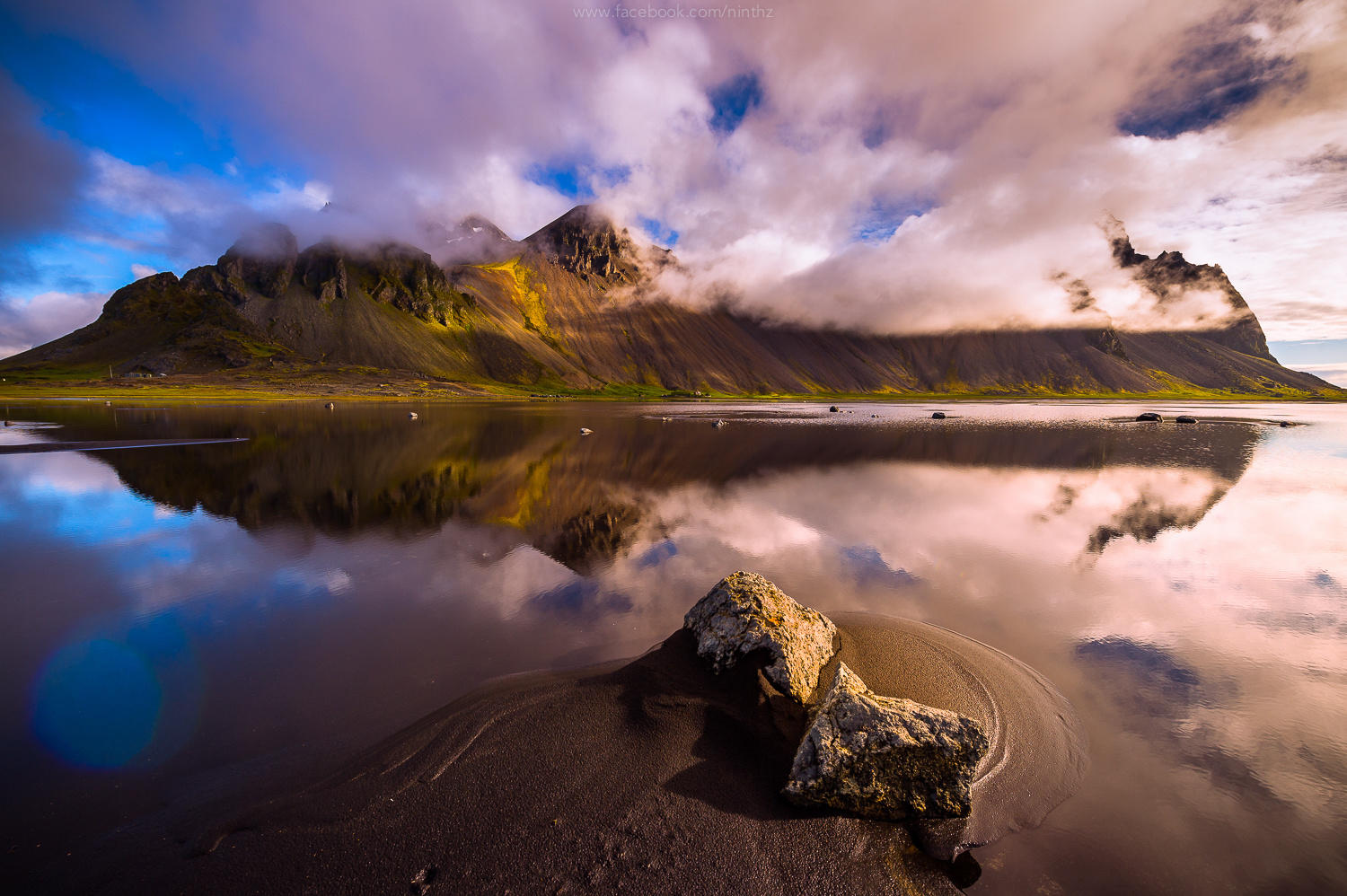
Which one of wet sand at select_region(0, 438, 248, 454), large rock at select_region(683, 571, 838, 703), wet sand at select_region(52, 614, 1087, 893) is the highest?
wet sand at select_region(0, 438, 248, 454)

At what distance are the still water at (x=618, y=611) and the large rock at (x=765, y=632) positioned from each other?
189cm

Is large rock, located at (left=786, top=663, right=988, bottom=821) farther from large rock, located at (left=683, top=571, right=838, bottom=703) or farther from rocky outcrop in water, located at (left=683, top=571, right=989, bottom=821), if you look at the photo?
large rock, located at (left=683, top=571, right=838, bottom=703)

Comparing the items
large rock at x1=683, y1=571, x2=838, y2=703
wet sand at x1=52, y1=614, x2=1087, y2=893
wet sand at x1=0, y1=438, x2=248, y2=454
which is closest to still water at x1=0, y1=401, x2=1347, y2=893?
wet sand at x1=52, y1=614, x2=1087, y2=893

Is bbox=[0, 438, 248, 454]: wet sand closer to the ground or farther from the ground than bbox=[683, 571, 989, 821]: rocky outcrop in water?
farther from the ground

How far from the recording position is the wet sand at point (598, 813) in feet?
20.1

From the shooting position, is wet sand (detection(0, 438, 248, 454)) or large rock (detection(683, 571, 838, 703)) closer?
large rock (detection(683, 571, 838, 703))

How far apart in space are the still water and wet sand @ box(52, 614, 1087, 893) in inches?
25.4

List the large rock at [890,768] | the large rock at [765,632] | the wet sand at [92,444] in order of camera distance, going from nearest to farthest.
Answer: the large rock at [890,768] < the large rock at [765,632] < the wet sand at [92,444]

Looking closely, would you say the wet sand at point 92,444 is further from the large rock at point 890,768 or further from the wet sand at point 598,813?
the large rock at point 890,768

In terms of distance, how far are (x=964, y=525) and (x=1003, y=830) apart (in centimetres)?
1820

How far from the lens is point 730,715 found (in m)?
9.40

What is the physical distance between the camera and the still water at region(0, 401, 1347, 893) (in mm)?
7367

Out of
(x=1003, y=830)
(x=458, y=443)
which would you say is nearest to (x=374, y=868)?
(x=1003, y=830)

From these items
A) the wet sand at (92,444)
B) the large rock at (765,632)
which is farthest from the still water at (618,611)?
the wet sand at (92,444)
